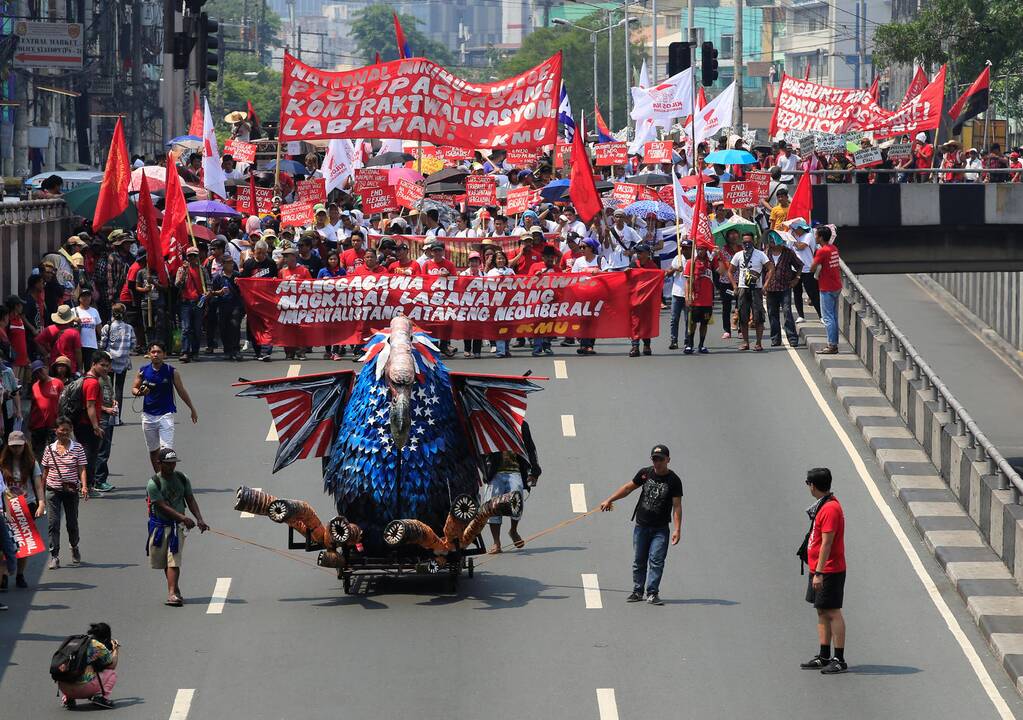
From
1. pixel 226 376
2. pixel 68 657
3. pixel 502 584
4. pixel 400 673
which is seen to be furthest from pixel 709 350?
pixel 68 657

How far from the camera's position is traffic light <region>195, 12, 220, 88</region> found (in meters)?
36.4

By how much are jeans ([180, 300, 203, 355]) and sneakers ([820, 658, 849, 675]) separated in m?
14.7

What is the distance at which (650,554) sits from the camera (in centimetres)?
1678

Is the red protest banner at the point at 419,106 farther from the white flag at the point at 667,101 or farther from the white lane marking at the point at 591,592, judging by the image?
the white lane marking at the point at 591,592

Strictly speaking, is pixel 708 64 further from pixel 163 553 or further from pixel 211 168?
pixel 163 553

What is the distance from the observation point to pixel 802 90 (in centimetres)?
4034

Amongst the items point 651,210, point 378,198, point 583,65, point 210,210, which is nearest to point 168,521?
point 210,210

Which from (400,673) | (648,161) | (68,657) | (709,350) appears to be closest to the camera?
(68,657)

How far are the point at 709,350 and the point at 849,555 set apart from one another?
1040cm

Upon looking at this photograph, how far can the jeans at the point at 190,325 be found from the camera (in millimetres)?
27266

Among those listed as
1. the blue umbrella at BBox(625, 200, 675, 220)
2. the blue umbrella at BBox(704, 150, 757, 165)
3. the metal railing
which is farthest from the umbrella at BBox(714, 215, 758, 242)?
the blue umbrella at BBox(704, 150, 757, 165)

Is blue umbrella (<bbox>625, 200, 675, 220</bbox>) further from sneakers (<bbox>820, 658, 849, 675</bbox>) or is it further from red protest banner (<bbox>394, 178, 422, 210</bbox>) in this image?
sneakers (<bbox>820, 658, 849, 675</bbox>)

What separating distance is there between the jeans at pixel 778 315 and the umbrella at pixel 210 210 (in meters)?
9.32

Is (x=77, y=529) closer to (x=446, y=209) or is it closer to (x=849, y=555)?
(x=849, y=555)
